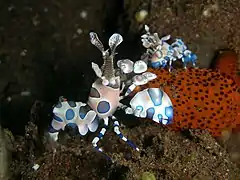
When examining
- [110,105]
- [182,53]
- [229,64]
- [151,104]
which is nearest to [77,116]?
[110,105]

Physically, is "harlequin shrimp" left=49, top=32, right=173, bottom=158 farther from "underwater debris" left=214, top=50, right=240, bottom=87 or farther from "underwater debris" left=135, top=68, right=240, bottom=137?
"underwater debris" left=214, top=50, right=240, bottom=87

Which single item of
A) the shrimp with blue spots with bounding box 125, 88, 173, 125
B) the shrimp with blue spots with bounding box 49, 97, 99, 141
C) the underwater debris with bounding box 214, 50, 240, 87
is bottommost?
the shrimp with blue spots with bounding box 49, 97, 99, 141

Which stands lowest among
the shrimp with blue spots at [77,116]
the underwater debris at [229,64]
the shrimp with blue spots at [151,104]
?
the shrimp with blue spots at [77,116]

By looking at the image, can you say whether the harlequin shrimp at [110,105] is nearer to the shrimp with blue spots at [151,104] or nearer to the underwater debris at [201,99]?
the shrimp with blue spots at [151,104]

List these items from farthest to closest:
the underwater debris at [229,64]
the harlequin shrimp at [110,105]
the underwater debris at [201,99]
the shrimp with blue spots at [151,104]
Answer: the underwater debris at [229,64], the underwater debris at [201,99], the shrimp with blue spots at [151,104], the harlequin shrimp at [110,105]

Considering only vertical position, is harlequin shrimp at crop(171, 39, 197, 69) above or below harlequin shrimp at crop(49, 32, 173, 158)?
above

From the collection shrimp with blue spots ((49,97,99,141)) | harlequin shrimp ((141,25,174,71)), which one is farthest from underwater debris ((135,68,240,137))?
shrimp with blue spots ((49,97,99,141))

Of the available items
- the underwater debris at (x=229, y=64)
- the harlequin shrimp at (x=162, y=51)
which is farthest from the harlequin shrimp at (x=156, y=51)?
the underwater debris at (x=229, y=64)
